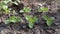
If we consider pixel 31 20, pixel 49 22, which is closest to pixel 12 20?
pixel 31 20

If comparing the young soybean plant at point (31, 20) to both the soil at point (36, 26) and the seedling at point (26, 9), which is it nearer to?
the soil at point (36, 26)

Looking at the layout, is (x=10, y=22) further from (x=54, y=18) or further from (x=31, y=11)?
(x=54, y=18)

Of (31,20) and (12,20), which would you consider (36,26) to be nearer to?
(31,20)

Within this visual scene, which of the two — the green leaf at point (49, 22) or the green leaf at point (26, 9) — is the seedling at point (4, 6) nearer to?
the green leaf at point (26, 9)

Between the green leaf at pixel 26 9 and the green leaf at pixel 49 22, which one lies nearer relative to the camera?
the green leaf at pixel 49 22

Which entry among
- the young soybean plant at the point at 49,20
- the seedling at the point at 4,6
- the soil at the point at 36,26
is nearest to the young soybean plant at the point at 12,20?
the soil at the point at 36,26

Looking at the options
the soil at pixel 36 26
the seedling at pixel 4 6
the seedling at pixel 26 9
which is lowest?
the soil at pixel 36 26

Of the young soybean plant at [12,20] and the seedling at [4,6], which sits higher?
the seedling at [4,6]

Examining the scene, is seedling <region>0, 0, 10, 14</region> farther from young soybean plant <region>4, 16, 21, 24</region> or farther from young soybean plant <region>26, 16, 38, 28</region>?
young soybean plant <region>26, 16, 38, 28</region>

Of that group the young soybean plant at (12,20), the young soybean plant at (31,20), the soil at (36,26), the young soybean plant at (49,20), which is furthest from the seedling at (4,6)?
the young soybean plant at (49,20)

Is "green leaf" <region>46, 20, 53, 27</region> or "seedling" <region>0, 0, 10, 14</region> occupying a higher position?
"seedling" <region>0, 0, 10, 14</region>

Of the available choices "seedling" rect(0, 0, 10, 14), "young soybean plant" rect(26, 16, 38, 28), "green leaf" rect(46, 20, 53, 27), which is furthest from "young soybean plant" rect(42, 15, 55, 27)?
"seedling" rect(0, 0, 10, 14)
